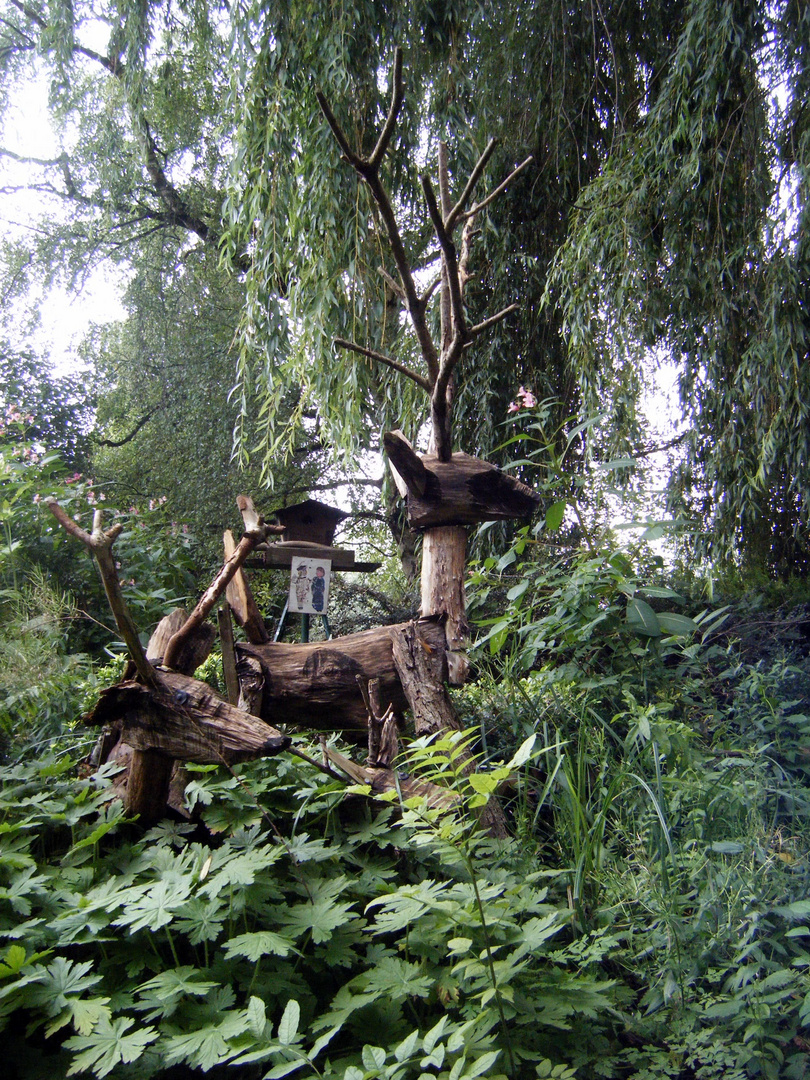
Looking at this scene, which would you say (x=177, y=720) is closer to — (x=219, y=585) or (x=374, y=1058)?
(x=219, y=585)

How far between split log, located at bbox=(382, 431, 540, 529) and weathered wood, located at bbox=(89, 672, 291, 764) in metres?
1.19

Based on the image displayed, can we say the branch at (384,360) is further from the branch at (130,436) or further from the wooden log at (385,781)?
the branch at (130,436)

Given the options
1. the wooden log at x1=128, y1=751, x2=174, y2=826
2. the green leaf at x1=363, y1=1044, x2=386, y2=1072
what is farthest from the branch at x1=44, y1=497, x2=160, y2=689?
the green leaf at x1=363, y1=1044, x2=386, y2=1072

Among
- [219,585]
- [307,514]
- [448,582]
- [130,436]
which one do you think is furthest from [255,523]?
[130,436]

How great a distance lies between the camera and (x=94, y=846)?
1807mm

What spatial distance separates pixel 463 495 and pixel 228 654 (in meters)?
1.03

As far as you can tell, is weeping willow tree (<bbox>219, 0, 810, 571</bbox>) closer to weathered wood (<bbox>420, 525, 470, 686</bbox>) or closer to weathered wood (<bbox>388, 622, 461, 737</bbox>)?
weathered wood (<bbox>420, 525, 470, 686</bbox>)

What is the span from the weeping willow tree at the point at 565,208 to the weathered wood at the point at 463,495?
116cm

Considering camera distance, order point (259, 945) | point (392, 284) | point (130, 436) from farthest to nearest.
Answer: point (130, 436), point (392, 284), point (259, 945)

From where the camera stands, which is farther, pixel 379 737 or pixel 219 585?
pixel 379 737

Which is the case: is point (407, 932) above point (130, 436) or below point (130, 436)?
below

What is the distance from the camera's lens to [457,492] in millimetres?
2934

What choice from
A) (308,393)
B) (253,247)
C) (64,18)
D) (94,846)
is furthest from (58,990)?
(64,18)

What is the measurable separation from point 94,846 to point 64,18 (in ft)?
17.0
